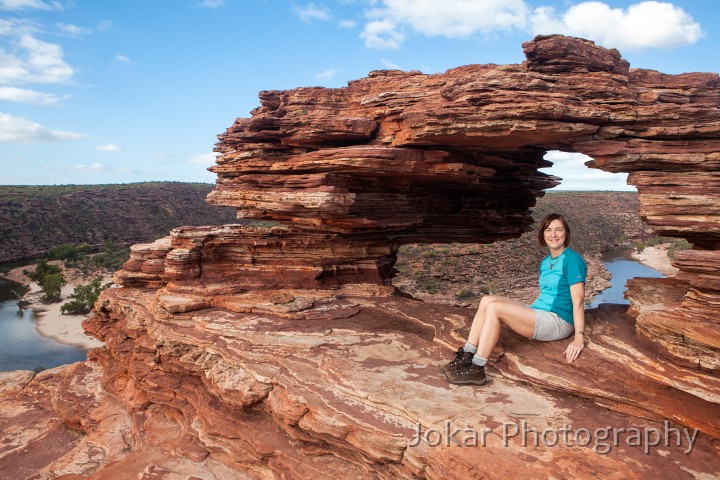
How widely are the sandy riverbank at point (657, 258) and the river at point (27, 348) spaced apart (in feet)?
164

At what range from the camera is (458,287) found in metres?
36.2

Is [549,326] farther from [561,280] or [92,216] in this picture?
[92,216]

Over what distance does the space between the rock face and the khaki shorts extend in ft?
1.32

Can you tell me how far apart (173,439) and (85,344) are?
2967 centimetres

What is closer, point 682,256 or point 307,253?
point 682,256

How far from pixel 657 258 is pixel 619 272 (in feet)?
35.8

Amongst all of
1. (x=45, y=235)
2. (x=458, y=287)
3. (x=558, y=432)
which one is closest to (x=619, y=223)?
(x=458, y=287)

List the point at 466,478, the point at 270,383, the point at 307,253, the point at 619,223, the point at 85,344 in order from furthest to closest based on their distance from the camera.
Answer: the point at 619,223 → the point at 85,344 → the point at 307,253 → the point at 270,383 → the point at 466,478

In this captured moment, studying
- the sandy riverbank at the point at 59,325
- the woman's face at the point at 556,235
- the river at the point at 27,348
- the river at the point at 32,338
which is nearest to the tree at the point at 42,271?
the sandy riverbank at the point at 59,325

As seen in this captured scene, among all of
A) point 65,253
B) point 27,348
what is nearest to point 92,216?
point 65,253

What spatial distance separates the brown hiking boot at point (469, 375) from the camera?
25.0 feet

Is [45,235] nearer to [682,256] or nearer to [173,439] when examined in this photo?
[173,439]

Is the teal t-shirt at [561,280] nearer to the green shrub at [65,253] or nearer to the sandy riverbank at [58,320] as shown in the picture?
the sandy riverbank at [58,320]

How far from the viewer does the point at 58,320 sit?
41.1m
